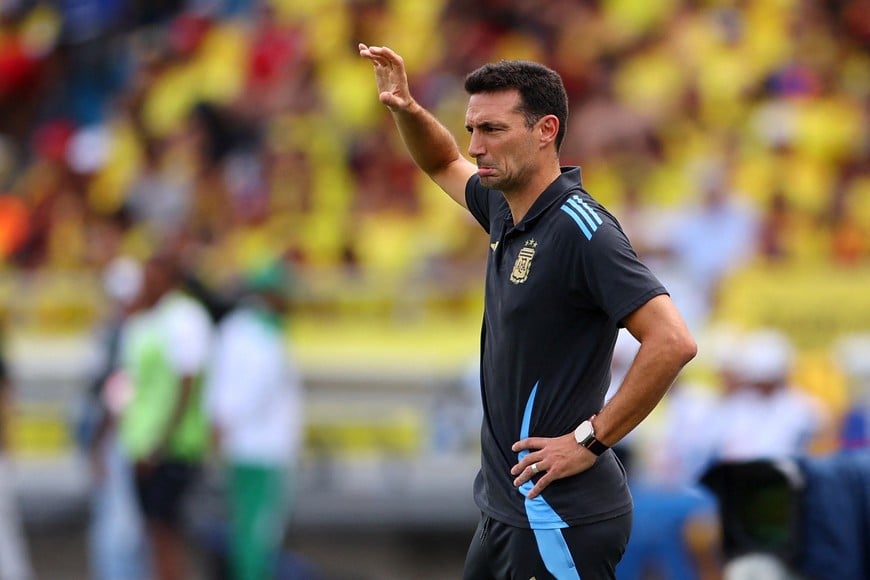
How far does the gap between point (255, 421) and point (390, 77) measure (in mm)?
5554

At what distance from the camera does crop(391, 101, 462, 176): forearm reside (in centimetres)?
548

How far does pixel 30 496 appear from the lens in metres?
12.1

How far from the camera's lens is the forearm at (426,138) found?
5.48 m

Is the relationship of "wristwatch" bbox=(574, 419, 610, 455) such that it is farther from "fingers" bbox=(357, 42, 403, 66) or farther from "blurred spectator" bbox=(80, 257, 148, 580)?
"blurred spectator" bbox=(80, 257, 148, 580)

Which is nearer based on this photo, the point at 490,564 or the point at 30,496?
the point at 490,564

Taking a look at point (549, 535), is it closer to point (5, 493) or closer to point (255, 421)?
point (255, 421)

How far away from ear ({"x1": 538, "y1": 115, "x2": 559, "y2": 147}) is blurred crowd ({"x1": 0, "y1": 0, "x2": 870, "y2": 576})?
18.3 ft

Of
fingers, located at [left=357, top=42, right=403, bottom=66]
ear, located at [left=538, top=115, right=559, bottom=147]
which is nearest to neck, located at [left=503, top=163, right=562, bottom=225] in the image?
ear, located at [left=538, top=115, right=559, bottom=147]

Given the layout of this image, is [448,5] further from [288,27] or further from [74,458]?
[74,458]

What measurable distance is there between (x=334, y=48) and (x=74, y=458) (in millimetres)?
5166

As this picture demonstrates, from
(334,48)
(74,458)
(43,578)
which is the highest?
(334,48)

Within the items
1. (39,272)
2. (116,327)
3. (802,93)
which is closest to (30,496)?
(116,327)

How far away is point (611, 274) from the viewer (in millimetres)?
4605

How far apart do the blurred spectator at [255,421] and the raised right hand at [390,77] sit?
539cm
